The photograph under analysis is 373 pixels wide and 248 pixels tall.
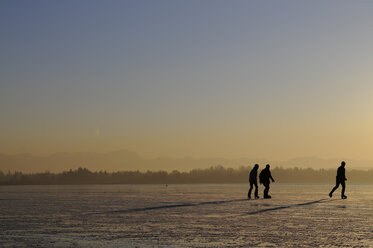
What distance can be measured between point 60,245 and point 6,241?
1537 millimetres

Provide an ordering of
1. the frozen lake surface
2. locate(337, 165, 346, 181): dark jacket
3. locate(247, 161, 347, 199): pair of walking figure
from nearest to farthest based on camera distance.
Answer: the frozen lake surface
locate(247, 161, 347, 199): pair of walking figure
locate(337, 165, 346, 181): dark jacket

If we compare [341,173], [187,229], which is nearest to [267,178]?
[341,173]

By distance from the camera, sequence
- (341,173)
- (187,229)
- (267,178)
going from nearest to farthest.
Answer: (187,229) < (267,178) < (341,173)

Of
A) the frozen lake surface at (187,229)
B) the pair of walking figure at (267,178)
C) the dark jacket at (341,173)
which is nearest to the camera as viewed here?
the frozen lake surface at (187,229)

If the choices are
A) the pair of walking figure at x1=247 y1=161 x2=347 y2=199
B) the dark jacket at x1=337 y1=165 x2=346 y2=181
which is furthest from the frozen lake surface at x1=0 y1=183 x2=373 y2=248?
the dark jacket at x1=337 y1=165 x2=346 y2=181

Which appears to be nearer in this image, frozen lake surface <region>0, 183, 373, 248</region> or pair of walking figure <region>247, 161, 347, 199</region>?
frozen lake surface <region>0, 183, 373, 248</region>

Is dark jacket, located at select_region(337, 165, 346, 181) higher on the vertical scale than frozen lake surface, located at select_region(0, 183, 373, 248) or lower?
higher

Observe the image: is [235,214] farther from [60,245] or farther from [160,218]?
[60,245]

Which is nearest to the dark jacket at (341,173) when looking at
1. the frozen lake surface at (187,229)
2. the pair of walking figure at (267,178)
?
the pair of walking figure at (267,178)

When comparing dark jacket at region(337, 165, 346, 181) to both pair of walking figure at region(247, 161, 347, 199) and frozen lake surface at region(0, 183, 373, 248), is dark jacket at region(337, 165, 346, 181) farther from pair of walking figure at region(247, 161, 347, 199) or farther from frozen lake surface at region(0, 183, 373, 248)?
frozen lake surface at region(0, 183, 373, 248)

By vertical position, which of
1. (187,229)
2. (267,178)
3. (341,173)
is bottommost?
(187,229)

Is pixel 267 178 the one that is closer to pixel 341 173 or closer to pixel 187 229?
pixel 341 173

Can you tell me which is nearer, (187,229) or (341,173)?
(187,229)

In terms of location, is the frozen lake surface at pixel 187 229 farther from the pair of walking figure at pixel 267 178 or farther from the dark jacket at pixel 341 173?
the dark jacket at pixel 341 173
